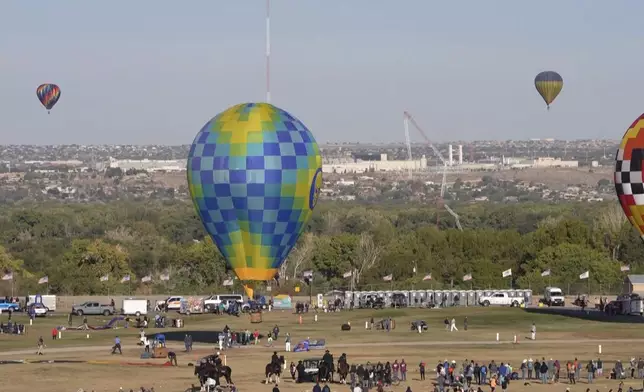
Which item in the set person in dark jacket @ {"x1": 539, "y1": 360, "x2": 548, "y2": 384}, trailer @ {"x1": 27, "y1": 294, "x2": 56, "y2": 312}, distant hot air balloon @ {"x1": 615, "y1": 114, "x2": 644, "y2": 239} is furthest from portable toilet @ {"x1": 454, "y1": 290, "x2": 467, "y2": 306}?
person in dark jacket @ {"x1": 539, "y1": 360, "x2": 548, "y2": 384}

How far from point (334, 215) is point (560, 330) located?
10699 centimetres

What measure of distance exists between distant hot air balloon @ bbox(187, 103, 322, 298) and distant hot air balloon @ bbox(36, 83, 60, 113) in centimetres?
8767

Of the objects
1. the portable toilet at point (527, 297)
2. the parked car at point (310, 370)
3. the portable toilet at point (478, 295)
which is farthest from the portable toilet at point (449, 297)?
the parked car at point (310, 370)

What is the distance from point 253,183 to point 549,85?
75067 millimetres

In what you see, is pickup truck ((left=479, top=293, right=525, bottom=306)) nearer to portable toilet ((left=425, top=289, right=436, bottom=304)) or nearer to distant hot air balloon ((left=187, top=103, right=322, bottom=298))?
portable toilet ((left=425, top=289, right=436, bottom=304))

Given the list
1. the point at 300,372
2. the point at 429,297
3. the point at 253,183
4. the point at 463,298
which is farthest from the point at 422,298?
the point at 300,372

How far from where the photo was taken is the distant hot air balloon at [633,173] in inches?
3179

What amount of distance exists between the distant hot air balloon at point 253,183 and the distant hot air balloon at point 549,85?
233 ft

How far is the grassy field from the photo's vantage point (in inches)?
2373

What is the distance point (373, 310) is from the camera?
98.1 m

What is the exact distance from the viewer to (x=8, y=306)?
3863 inches

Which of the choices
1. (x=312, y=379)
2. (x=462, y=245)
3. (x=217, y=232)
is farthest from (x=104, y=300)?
(x=312, y=379)

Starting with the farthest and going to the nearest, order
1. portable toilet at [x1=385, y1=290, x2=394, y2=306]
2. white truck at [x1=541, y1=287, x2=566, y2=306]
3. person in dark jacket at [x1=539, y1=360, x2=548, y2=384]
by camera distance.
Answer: portable toilet at [x1=385, y1=290, x2=394, y2=306], white truck at [x1=541, y1=287, x2=566, y2=306], person in dark jacket at [x1=539, y1=360, x2=548, y2=384]

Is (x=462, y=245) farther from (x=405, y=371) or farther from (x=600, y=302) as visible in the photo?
(x=405, y=371)
